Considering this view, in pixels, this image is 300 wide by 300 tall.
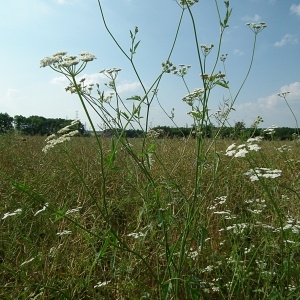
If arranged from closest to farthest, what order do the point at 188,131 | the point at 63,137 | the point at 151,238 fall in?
the point at 151,238, the point at 63,137, the point at 188,131

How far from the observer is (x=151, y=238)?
2475mm

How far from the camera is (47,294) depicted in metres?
2.70

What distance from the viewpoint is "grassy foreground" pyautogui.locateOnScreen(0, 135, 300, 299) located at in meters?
2.25

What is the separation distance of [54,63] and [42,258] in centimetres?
154

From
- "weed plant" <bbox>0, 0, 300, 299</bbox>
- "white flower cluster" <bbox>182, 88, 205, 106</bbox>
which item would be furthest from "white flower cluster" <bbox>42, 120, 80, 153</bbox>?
"white flower cluster" <bbox>182, 88, 205, 106</bbox>

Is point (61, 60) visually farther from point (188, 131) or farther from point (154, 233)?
point (188, 131)

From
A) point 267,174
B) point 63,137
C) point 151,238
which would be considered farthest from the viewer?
point 63,137

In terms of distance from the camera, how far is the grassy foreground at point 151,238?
2.25 meters

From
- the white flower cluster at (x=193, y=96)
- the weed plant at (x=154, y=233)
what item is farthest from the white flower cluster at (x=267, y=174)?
the white flower cluster at (x=193, y=96)

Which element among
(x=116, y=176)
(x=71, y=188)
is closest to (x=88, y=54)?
(x=71, y=188)

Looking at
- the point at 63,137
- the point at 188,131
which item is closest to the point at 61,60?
the point at 63,137

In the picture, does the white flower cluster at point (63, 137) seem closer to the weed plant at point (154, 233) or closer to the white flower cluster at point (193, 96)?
the weed plant at point (154, 233)

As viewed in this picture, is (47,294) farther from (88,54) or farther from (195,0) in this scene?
(195,0)

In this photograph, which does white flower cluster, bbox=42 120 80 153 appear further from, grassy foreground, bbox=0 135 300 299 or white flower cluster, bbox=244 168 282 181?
white flower cluster, bbox=244 168 282 181
